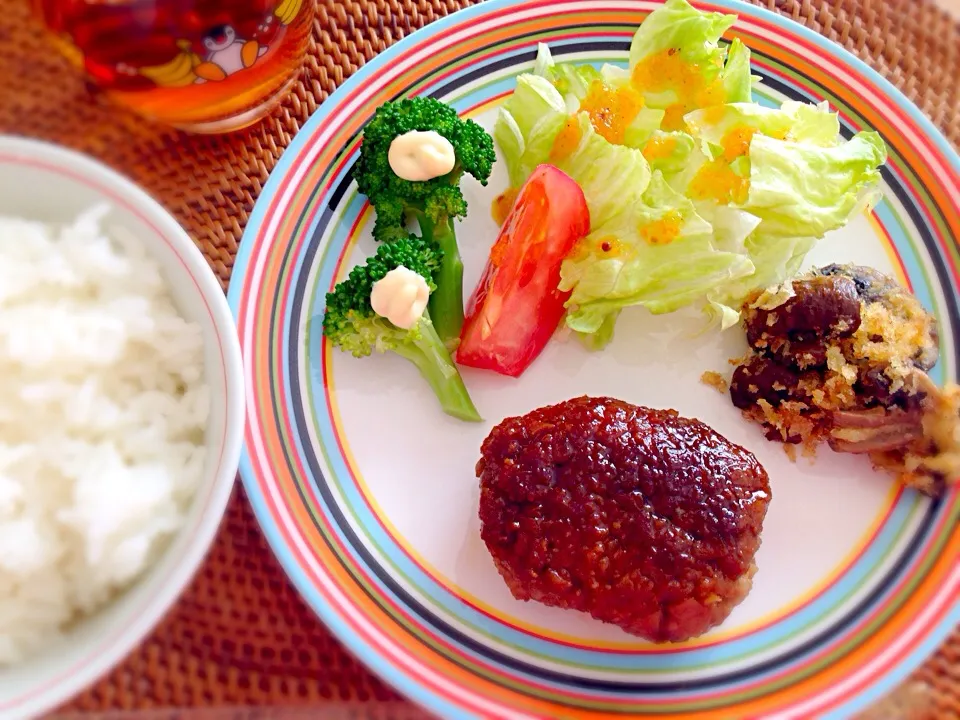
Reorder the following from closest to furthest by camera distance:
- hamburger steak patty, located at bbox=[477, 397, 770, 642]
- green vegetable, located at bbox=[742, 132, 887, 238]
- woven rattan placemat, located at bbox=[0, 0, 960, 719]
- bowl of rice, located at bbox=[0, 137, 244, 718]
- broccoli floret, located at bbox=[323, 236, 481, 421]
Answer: bowl of rice, located at bbox=[0, 137, 244, 718], hamburger steak patty, located at bbox=[477, 397, 770, 642], woven rattan placemat, located at bbox=[0, 0, 960, 719], broccoli floret, located at bbox=[323, 236, 481, 421], green vegetable, located at bbox=[742, 132, 887, 238]

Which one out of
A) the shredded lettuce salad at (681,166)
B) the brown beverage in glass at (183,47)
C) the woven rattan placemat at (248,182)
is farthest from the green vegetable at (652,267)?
the brown beverage in glass at (183,47)

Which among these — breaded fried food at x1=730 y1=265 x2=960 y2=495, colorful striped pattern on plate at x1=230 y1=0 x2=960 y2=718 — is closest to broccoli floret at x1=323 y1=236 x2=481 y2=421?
colorful striped pattern on plate at x1=230 y1=0 x2=960 y2=718

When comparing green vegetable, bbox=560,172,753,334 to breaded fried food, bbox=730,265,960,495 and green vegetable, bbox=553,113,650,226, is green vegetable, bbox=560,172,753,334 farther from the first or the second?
breaded fried food, bbox=730,265,960,495

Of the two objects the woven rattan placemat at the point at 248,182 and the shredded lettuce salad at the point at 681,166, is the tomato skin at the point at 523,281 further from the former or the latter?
the woven rattan placemat at the point at 248,182

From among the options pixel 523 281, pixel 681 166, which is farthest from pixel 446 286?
pixel 681 166

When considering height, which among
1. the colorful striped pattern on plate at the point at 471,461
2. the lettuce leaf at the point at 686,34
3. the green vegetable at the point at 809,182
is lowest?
the colorful striped pattern on plate at the point at 471,461

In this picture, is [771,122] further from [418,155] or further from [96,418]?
[96,418]

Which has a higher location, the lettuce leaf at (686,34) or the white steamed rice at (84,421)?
the lettuce leaf at (686,34)
